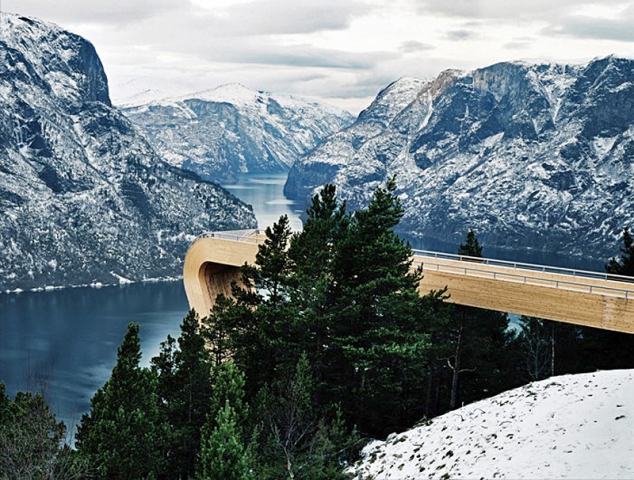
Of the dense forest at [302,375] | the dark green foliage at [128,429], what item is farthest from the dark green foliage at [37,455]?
the dark green foliage at [128,429]

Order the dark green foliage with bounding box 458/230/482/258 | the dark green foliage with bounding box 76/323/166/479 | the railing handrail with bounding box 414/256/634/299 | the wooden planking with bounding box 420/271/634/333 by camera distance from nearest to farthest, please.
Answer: the dark green foliage with bounding box 76/323/166/479 < the wooden planking with bounding box 420/271/634/333 < the railing handrail with bounding box 414/256/634/299 < the dark green foliage with bounding box 458/230/482/258

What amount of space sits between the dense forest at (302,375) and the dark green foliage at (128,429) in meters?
0.05

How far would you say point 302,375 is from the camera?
28.0 m

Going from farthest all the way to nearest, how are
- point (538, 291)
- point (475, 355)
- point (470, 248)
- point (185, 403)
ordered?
point (470, 248) → point (538, 291) → point (475, 355) → point (185, 403)

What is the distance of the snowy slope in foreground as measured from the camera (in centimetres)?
1881

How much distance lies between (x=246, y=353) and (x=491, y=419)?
14753 millimetres

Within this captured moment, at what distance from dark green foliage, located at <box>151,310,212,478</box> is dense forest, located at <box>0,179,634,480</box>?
6cm

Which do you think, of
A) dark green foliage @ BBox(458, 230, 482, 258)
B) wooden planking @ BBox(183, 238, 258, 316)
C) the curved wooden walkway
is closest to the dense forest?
the curved wooden walkway

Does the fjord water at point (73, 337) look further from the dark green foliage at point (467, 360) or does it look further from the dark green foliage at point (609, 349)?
the dark green foliage at point (609, 349)

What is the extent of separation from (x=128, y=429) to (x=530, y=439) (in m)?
14.2

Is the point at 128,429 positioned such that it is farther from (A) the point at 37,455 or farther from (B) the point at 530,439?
(B) the point at 530,439

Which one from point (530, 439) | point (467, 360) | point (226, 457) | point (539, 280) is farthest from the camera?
point (539, 280)

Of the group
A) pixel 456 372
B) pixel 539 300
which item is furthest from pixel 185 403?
pixel 539 300

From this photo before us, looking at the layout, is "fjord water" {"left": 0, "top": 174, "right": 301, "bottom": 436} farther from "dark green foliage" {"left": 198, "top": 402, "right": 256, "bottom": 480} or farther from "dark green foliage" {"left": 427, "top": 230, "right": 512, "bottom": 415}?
"dark green foliage" {"left": 198, "top": 402, "right": 256, "bottom": 480}
